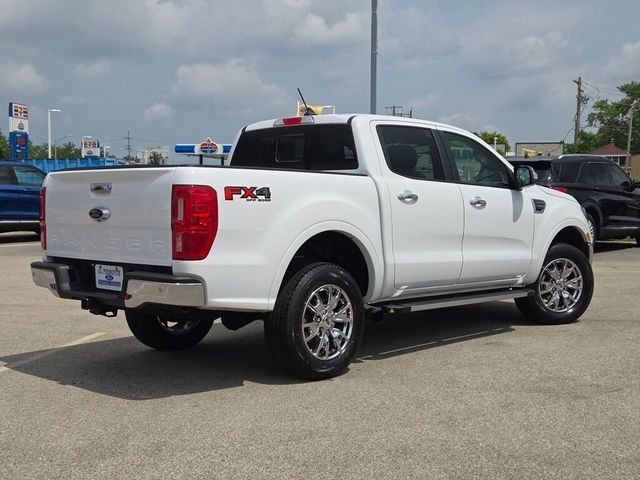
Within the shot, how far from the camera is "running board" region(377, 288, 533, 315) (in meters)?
5.85

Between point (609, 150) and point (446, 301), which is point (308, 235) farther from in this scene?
point (609, 150)

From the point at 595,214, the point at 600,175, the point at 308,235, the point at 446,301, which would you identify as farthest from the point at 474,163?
the point at 600,175

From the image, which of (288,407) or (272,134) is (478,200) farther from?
Result: (288,407)

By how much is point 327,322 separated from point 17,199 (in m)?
13.3

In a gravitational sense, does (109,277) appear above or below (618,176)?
below

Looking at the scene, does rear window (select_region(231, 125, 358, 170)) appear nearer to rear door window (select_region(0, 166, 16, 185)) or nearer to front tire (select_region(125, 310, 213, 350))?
front tire (select_region(125, 310, 213, 350))

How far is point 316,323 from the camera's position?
5250 millimetres

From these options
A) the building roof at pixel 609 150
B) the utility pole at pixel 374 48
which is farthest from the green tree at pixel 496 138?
the utility pole at pixel 374 48

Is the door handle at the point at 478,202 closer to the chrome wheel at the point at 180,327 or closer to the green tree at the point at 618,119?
the chrome wheel at the point at 180,327

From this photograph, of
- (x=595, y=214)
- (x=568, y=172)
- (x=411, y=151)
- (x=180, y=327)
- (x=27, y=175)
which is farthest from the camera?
(x=27, y=175)

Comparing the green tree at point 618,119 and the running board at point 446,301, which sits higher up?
the green tree at point 618,119

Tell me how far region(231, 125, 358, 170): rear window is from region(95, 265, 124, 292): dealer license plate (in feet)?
5.76

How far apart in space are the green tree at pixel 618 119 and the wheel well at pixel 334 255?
352 feet

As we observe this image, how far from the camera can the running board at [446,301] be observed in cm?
585
